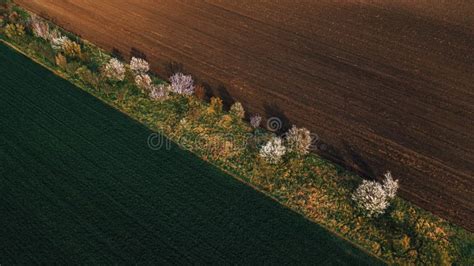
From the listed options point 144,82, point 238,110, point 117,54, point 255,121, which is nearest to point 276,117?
point 255,121

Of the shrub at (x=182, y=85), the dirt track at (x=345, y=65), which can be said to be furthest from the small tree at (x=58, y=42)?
the shrub at (x=182, y=85)

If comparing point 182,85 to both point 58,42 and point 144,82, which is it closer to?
point 144,82

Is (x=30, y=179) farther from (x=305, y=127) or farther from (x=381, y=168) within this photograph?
(x=381, y=168)

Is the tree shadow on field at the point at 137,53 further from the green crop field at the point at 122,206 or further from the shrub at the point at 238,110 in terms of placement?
the shrub at the point at 238,110

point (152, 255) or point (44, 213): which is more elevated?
point (152, 255)

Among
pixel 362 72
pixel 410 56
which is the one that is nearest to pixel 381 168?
pixel 362 72

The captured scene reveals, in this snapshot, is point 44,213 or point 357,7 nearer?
point 44,213

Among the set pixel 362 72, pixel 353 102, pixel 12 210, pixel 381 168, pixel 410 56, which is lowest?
pixel 12 210
